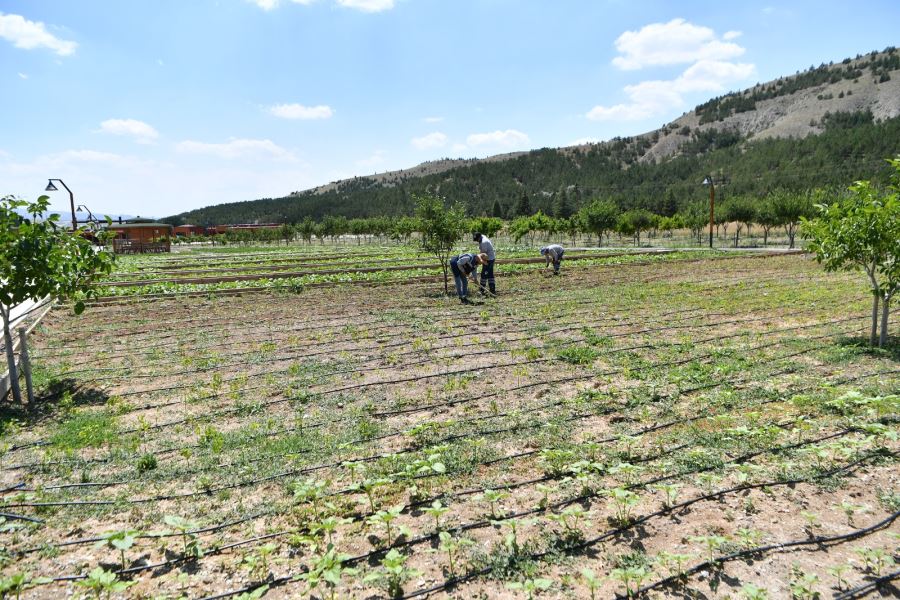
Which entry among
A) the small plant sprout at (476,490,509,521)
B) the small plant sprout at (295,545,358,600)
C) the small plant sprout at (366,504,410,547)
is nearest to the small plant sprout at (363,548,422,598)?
the small plant sprout at (295,545,358,600)

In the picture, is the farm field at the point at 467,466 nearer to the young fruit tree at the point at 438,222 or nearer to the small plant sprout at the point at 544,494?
the small plant sprout at the point at 544,494

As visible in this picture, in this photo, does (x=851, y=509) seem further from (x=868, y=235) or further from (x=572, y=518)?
(x=868, y=235)

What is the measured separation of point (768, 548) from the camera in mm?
3830

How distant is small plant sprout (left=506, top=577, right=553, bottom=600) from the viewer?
322 cm

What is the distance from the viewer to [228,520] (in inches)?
174

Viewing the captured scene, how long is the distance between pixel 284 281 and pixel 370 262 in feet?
32.8

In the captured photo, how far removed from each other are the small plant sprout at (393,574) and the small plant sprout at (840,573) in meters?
2.71

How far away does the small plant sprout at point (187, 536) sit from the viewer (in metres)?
3.96

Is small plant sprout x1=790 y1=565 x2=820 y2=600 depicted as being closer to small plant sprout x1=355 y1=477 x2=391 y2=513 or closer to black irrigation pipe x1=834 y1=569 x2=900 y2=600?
black irrigation pipe x1=834 y1=569 x2=900 y2=600

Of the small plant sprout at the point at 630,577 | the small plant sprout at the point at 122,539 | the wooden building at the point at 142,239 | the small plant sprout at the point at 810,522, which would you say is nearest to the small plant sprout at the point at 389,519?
the small plant sprout at the point at 630,577

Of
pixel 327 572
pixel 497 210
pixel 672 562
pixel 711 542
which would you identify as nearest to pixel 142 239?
pixel 497 210

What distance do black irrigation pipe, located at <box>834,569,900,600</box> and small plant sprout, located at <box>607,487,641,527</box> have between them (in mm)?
1351

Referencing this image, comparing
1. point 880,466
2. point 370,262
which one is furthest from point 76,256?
point 370,262

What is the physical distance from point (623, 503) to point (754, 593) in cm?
130
